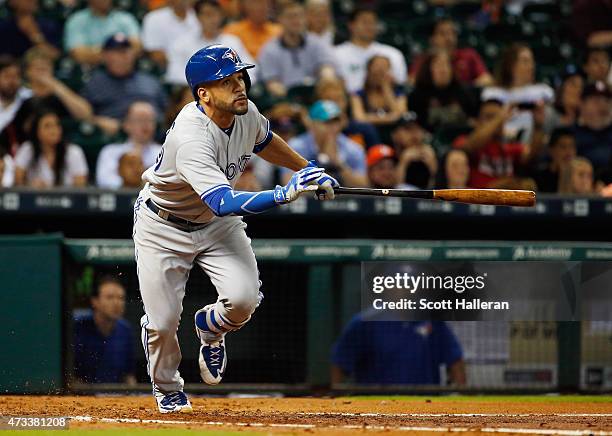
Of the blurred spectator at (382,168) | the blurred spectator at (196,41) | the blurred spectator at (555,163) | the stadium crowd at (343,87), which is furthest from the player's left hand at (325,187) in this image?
the blurred spectator at (196,41)

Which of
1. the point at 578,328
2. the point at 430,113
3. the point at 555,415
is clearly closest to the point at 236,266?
the point at 555,415

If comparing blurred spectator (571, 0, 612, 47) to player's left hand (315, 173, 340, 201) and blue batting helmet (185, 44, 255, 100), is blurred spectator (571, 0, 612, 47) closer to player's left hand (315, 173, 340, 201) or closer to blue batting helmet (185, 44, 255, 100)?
blue batting helmet (185, 44, 255, 100)

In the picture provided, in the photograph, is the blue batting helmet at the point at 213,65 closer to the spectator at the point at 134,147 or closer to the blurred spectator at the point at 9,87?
the spectator at the point at 134,147

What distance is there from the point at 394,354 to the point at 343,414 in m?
1.44

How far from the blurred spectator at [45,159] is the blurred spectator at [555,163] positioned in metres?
3.60

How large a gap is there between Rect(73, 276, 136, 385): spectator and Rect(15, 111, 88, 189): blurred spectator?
1.34m

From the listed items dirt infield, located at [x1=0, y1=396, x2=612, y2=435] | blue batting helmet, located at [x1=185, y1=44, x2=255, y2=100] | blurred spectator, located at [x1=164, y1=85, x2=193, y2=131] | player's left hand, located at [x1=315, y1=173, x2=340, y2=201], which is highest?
blurred spectator, located at [x1=164, y1=85, x2=193, y2=131]

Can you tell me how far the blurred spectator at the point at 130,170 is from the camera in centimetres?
851

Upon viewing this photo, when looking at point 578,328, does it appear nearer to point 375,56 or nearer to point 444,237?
point 444,237

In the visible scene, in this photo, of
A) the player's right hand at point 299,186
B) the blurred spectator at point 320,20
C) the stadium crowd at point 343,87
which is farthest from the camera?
the blurred spectator at point 320,20

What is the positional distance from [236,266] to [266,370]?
2063 mm

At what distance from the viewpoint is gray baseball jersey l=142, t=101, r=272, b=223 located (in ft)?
17.6
